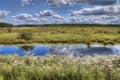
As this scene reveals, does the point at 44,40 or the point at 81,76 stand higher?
the point at 81,76

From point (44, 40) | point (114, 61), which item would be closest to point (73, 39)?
point (44, 40)

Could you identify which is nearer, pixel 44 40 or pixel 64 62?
pixel 64 62

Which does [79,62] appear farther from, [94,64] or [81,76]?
[81,76]

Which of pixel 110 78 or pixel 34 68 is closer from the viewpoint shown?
pixel 110 78

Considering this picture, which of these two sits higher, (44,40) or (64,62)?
(64,62)

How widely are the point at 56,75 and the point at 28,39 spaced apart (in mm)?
68142

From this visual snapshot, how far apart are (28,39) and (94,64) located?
67169 mm

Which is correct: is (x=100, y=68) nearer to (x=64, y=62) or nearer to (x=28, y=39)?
(x=64, y=62)

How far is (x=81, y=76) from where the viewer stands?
11039 millimetres

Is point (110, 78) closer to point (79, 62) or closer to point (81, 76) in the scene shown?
point (81, 76)

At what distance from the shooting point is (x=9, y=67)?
12289 mm

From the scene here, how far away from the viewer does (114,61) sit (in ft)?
42.9

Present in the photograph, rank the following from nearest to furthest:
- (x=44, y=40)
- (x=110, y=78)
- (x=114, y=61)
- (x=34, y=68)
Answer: (x=110, y=78)
(x=34, y=68)
(x=114, y=61)
(x=44, y=40)

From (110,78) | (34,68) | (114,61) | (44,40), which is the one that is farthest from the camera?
(44,40)
